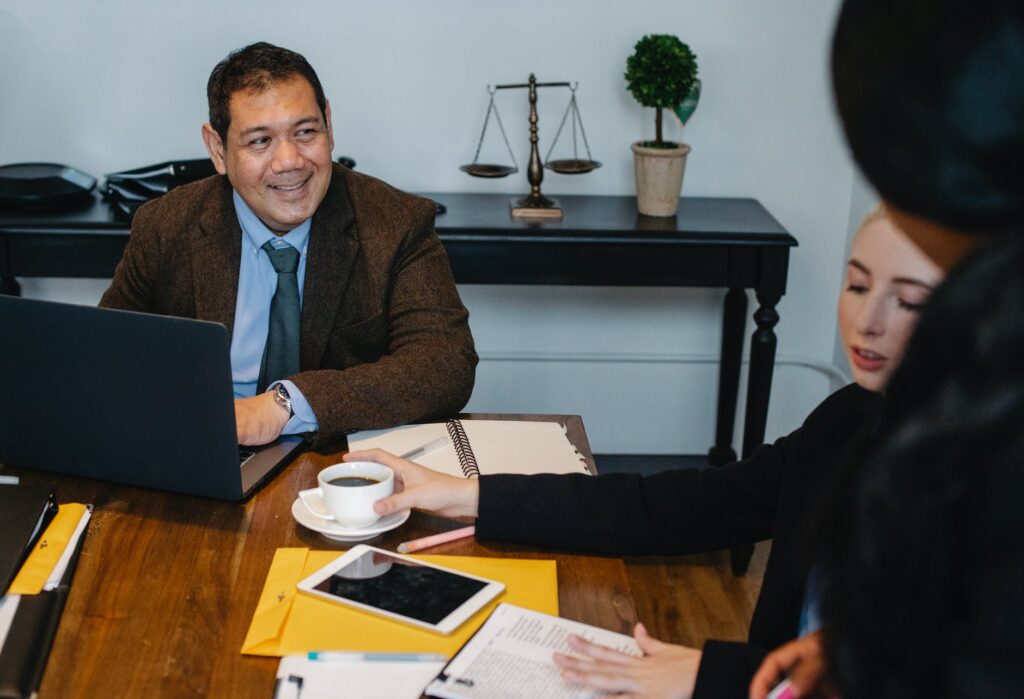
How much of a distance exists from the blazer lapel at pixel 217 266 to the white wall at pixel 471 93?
112cm

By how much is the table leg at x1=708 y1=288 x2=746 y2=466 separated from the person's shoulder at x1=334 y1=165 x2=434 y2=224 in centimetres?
130

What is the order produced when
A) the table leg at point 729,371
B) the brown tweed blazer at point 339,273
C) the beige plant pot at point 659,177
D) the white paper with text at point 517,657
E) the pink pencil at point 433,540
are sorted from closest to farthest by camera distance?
1. the white paper with text at point 517,657
2. the pink pencil at point 433,540
3. the brown tweed blazer at point 339,273
4. the beige plant pot at point 659,177
5. the table leg at point 729,371

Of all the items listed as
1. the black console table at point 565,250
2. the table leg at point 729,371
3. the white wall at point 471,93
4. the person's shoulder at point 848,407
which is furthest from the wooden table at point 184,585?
the table leg at point 729,371

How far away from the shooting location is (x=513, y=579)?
116 centimetres

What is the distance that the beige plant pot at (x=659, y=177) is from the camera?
2.69 meters

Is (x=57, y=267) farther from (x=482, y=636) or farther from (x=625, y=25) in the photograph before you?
(x=482, y=636)

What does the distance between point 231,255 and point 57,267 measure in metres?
0.95

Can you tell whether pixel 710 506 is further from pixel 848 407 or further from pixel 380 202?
pixel 380 202

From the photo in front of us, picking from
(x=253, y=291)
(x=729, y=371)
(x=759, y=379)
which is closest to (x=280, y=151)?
(x=253, y=291)

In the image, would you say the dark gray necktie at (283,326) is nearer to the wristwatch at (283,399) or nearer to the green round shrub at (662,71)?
the wristwatch at (283,399)

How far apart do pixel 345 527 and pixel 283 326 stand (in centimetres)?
68

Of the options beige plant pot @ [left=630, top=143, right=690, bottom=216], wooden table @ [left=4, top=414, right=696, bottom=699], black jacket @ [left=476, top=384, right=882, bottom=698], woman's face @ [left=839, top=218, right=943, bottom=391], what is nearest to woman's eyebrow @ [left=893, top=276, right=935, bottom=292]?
woman's face @ [left=839, top=218, right=943, bottom=391]

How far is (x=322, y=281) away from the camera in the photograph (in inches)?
72.5

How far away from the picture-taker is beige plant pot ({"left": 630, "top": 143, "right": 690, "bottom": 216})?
2689mm
